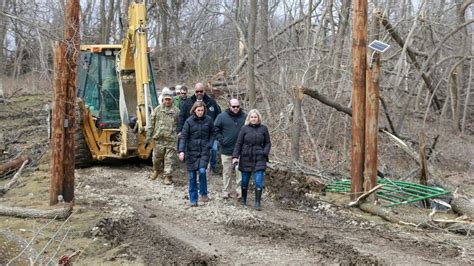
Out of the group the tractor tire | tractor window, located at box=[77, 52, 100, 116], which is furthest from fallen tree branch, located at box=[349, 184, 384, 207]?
tractor window, located at box=[77, 52, 100, 116]

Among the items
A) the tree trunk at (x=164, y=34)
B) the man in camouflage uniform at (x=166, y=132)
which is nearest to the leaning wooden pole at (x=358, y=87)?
the man in camouflage uniform at (x=166, y=132)

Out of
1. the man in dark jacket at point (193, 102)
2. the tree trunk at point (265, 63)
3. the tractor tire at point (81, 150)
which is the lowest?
the tractor tire at point (81, 150)

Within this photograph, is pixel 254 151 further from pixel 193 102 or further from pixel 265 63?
pixel 265 63

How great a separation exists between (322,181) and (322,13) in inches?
404

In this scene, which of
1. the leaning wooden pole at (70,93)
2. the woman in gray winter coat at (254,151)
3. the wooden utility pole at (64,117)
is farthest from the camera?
the woman in gray winter coat at (254,151)

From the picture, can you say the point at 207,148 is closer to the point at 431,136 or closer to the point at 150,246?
the point at 150,246

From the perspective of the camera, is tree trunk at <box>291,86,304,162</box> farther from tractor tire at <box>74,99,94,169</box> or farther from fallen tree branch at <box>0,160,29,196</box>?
fallen tree branch at <box>0,160,29,196</box>

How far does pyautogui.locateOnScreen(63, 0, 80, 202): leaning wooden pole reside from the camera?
8.45m

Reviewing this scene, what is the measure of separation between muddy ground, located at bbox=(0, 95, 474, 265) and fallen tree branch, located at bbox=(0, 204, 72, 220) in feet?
0.32

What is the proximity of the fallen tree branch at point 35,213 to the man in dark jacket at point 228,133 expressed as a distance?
2.59 m

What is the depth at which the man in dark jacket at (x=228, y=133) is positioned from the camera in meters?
9.50

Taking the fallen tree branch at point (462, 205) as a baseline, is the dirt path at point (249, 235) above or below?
below

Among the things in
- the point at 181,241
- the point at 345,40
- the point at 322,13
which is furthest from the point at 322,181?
the point at 322,13

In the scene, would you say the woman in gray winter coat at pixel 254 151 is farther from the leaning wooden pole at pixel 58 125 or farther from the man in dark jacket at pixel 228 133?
the leaning wooden pole at pixel 58 125
